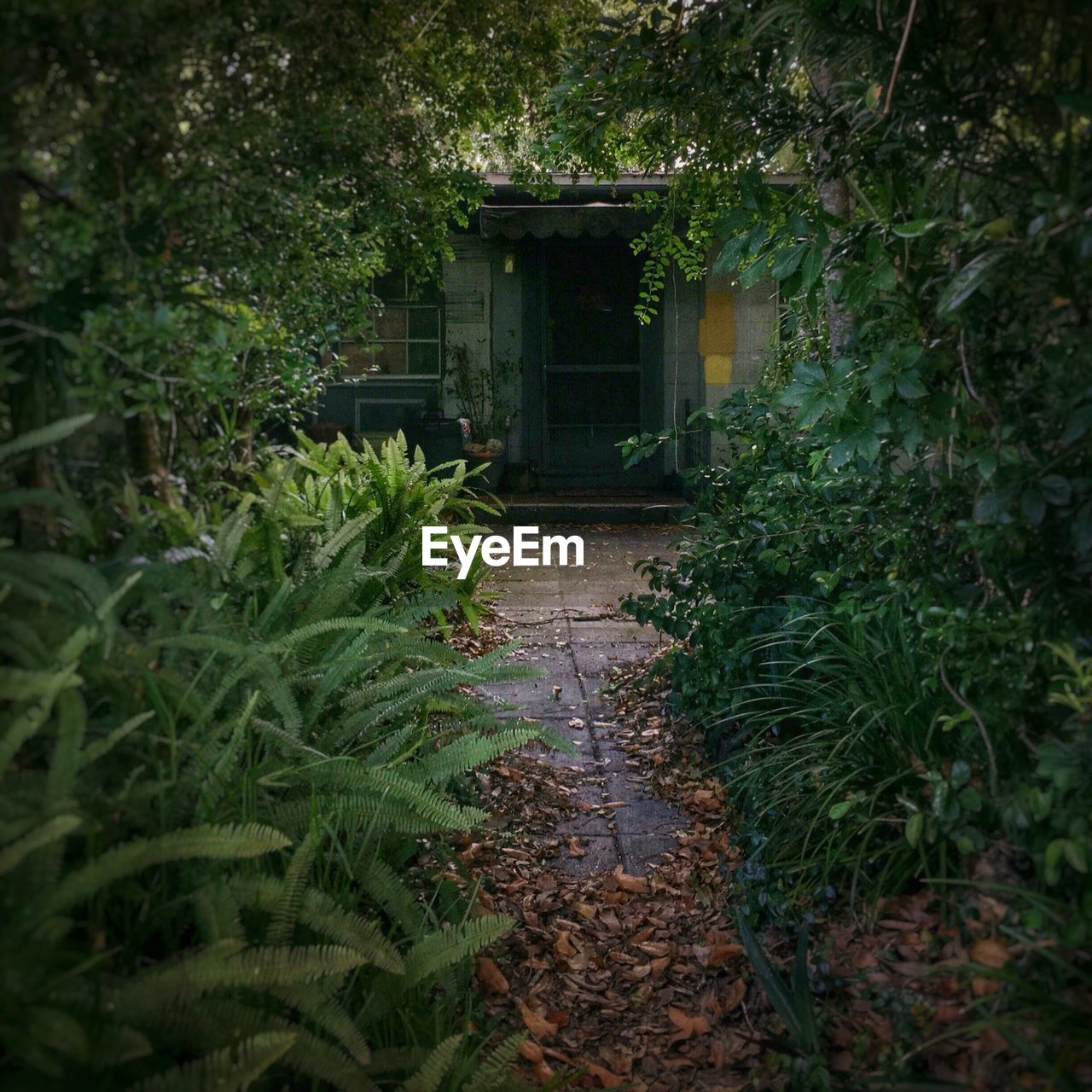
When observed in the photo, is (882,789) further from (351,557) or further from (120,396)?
(120,396)

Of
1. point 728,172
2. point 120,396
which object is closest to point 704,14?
point 728,172

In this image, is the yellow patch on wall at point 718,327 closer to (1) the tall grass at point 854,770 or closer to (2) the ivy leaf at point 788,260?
(1) the tall grass at point 854,770

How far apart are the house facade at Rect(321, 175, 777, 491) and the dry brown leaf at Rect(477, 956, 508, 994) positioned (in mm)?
8177

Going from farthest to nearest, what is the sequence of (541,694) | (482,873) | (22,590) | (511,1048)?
(541,694) < (482,873) < (511,1048) < (22,590)

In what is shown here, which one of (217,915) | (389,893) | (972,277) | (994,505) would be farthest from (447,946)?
(972,277)

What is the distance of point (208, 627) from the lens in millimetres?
2402

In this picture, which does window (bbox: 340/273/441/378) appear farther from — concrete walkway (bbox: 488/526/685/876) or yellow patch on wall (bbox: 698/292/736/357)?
yellow patch on wall (bbox: 698/292/736/357)

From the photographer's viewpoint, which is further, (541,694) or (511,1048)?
(541,694)

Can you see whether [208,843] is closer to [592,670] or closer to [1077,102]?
[1077,102]

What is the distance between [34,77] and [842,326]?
2876mm

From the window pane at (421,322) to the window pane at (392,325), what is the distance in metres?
0.08

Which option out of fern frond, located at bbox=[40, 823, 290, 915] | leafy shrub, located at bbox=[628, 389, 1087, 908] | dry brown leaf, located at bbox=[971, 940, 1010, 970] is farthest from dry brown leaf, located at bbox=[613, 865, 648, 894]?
fern frond, located at bbox=[40, 823, 290, 915]

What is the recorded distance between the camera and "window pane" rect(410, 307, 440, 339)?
1092 cm

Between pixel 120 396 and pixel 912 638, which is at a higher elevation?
pixel 120 396
